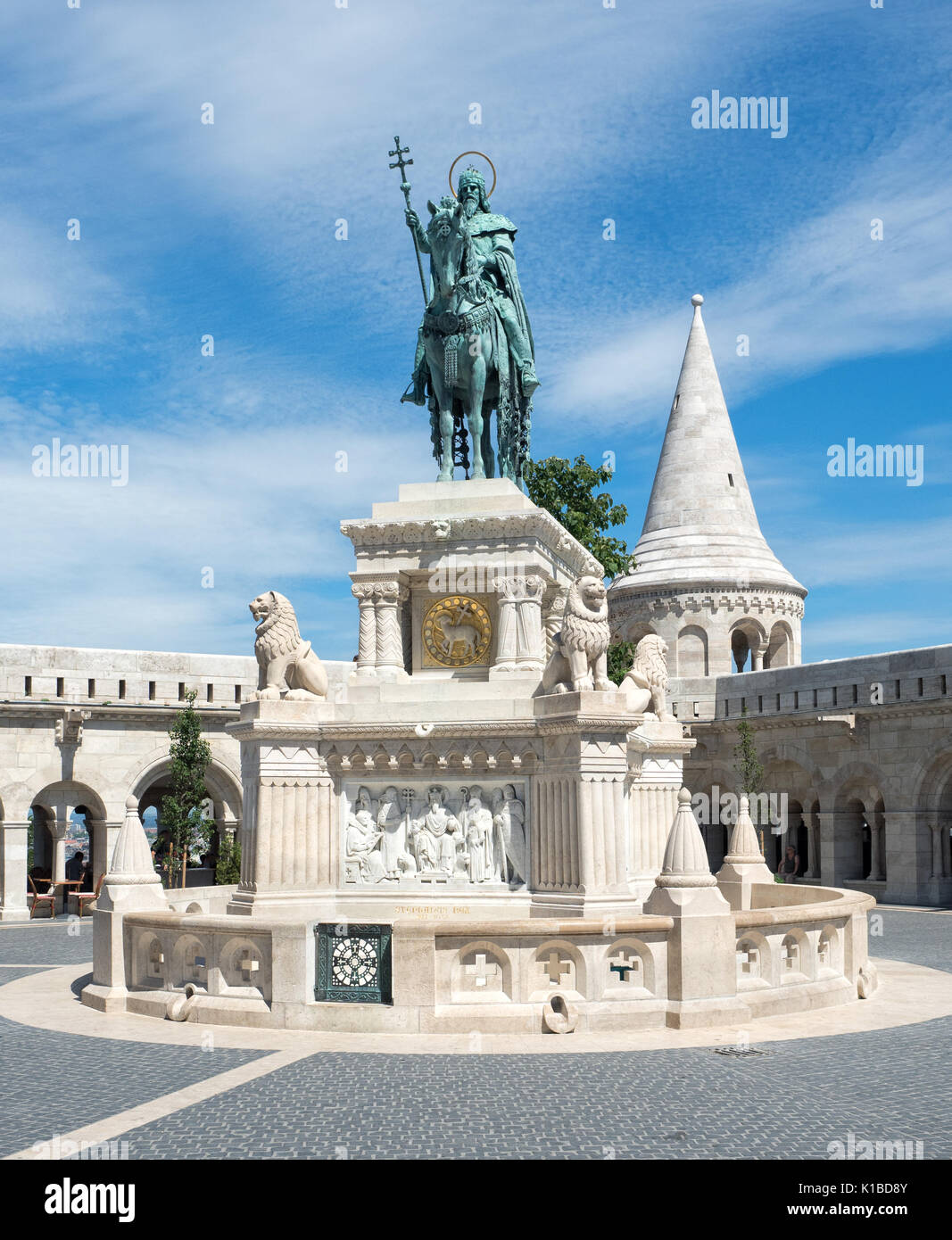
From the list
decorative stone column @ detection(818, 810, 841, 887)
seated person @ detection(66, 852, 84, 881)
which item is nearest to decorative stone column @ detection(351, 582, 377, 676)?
seated person @ detection(66, 852, 84, 881)

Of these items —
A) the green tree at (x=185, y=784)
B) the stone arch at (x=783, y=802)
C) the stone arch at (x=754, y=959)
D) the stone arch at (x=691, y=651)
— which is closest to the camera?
the stone arch at (x=754, y=959)

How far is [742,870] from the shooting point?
55.7 ft

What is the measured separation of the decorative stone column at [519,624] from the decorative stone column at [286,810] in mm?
2135

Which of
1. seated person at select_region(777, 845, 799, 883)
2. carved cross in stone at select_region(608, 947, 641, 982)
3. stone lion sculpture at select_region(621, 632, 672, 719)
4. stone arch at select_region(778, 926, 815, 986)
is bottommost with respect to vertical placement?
seated person at select_region(777, 845, 799, 883)

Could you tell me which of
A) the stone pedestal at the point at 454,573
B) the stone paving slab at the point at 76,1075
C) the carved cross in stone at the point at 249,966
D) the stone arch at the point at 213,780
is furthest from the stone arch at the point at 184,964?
the stone arch at the point at 213,780

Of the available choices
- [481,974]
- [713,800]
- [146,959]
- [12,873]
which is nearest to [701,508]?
[713,800]

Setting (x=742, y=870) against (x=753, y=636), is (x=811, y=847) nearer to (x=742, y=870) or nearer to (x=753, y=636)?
(x=753, y=636)

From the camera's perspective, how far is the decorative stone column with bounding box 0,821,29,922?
1055 inches

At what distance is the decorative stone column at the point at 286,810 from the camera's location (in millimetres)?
12820

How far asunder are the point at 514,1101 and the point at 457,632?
7.28m

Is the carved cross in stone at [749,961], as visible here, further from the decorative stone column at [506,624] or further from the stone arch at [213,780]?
the stone arch at [213,780]

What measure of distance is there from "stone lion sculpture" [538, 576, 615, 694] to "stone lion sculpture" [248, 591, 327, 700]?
2596 millimetres

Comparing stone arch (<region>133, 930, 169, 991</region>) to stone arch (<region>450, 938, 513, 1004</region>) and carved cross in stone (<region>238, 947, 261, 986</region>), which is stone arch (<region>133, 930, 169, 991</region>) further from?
stone arch (<region>450, 938, 513, 1004</region>)

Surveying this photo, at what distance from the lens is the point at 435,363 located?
1506 cm
